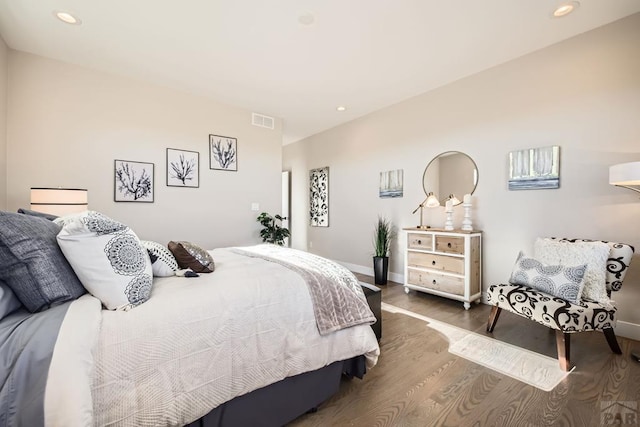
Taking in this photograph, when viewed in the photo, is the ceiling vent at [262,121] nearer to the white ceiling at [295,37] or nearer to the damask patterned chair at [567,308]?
the white ceiling at [295,37]

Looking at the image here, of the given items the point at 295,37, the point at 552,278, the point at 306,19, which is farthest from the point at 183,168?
the point at 552,278

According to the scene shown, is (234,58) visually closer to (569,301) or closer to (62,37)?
(62,37)

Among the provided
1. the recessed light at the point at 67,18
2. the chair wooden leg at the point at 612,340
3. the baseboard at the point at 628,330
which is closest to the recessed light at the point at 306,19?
the recessed light at the point at 67,18

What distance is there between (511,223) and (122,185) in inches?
175

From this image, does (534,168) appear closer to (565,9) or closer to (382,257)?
(565,9)

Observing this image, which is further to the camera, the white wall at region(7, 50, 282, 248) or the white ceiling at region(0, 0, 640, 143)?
the white wall at region(7, 50, 282, 248)

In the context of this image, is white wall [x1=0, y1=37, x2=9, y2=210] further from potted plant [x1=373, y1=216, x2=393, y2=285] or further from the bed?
potted plant [x1=373, y1=216, x2=393, y2=285]

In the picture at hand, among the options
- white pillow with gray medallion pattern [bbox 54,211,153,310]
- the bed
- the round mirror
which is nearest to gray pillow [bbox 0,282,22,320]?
the bed

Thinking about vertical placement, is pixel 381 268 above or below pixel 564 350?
above

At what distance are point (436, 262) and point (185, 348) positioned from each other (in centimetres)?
291

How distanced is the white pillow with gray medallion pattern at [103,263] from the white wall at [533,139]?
335 centimetres

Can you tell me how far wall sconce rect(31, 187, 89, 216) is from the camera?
2.30 m

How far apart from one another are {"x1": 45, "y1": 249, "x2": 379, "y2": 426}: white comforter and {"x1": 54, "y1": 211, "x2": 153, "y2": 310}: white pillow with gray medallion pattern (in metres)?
0.06

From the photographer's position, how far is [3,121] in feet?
8.83
